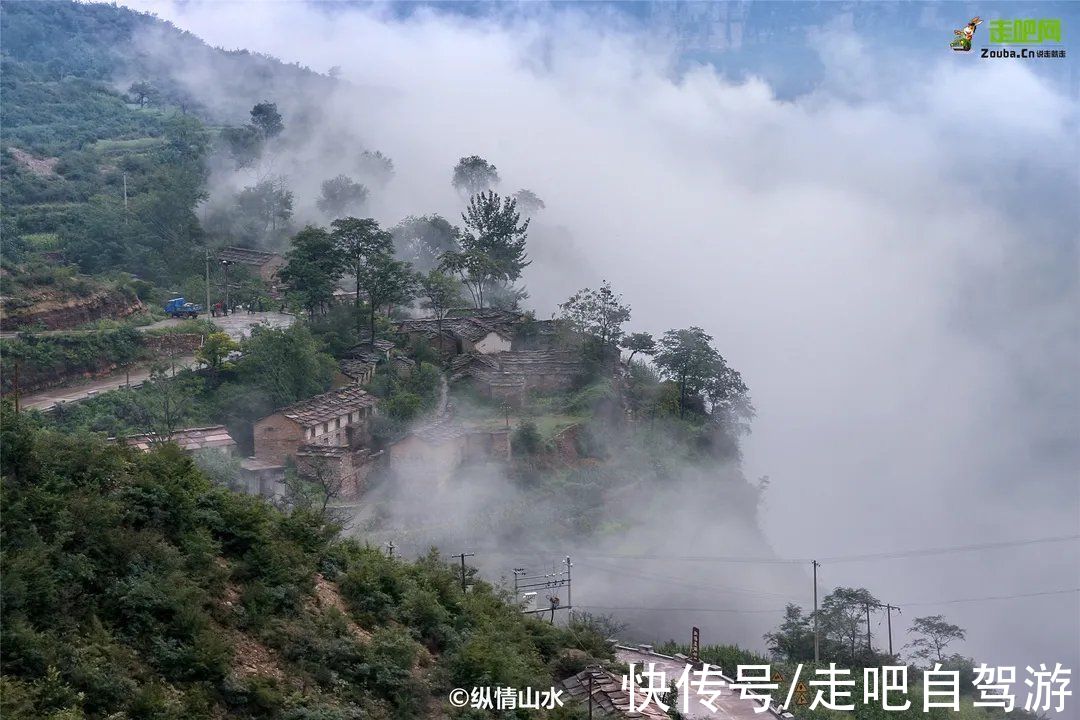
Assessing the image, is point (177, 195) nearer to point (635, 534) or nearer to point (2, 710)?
point (635, 534)

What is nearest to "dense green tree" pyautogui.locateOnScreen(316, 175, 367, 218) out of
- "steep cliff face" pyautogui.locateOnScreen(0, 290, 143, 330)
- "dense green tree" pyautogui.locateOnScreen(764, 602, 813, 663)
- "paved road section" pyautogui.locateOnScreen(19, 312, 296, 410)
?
"paved road section" pyautogui.locateOnScreen(19, 312, 296, 410)

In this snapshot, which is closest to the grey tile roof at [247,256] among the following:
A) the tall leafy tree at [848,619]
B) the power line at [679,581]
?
the power line at [679,581]

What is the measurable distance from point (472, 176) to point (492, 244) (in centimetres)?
750

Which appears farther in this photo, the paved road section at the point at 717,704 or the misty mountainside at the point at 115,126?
the misty mountainside at the point at 115,126

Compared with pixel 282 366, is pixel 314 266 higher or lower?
higher

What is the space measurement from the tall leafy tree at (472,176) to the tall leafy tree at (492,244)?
5813mm

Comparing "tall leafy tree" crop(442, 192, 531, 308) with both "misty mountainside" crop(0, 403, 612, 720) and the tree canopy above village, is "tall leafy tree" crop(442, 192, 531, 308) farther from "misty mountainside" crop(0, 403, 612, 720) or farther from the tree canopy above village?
"misty mountainside" crop(0, 403, 612, 720)

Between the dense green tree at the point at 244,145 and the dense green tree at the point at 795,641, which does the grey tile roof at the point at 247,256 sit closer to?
the dense green tree at the point at 244,145

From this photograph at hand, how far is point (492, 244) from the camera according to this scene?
30500 millimetres

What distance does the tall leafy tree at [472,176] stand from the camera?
1465 inches

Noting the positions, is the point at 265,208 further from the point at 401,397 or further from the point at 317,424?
the point at 317,424

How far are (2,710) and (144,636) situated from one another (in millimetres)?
1537

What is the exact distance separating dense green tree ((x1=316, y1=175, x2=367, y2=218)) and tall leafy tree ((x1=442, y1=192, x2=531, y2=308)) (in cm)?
460

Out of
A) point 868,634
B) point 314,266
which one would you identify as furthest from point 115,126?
point 868,634
